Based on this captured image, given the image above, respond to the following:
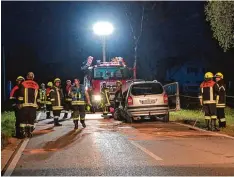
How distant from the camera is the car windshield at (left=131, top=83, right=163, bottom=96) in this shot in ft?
53.0

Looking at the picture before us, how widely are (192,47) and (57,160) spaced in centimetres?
4515

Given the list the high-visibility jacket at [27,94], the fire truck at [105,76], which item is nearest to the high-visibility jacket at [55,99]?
the high-visibility jacket at [27,94]

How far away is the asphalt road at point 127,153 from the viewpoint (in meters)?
7.27

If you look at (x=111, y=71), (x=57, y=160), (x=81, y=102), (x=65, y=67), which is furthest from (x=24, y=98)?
(x=65, y=67)

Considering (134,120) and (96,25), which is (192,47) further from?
(134,120)

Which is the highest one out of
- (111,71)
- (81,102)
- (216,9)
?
(216,9)

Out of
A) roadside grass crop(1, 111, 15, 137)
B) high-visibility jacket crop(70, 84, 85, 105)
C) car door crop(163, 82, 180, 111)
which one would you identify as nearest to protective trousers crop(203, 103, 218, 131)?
high-visibility jacket crop(70, 84, 85, 105)

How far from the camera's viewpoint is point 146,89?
16.3 metres

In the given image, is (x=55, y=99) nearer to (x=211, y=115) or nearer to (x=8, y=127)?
(x=8, y=127)

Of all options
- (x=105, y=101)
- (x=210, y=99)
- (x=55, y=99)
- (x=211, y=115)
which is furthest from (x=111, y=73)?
(x=211, y=115)

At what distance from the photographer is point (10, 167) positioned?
768cm

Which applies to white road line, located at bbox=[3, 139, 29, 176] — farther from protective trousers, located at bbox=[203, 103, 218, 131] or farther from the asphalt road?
protective trousers, located at bbox=[203, 103, 218, 131]

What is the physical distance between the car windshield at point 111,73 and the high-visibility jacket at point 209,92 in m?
10.6

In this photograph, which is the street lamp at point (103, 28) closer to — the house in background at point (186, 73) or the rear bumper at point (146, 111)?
the rear bumper at point (146, 111)
